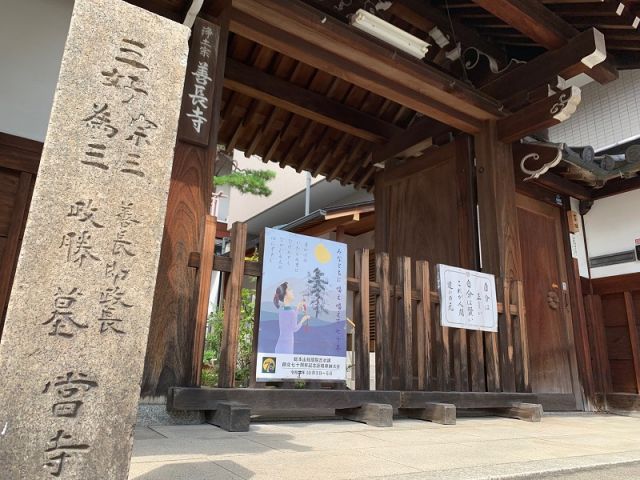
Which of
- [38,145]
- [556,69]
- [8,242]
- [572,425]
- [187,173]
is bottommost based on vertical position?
[572,425]

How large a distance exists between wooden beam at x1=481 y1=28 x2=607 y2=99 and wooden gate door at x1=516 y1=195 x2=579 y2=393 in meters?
1.74

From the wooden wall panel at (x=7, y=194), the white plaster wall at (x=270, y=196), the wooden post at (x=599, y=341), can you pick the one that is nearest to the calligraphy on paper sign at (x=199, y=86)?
the wooden wall panel at (x=7, y=194)

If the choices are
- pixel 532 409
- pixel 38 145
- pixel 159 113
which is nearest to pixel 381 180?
pixel 532 409

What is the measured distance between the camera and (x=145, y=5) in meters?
4.18

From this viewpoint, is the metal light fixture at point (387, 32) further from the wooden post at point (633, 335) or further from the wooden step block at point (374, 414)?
the wooden post at point (633, 335)

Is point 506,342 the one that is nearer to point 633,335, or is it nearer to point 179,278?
point 633,335

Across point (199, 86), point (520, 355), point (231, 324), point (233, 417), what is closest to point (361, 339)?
point (231, 324)

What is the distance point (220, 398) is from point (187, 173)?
1851 mm

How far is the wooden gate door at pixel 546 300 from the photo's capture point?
6.52 metres

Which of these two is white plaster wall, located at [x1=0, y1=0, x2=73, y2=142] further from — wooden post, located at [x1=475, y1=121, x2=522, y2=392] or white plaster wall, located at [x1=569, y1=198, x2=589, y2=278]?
white plaster wall, located at [x1=569, y1=198, x2=589, y2=278]

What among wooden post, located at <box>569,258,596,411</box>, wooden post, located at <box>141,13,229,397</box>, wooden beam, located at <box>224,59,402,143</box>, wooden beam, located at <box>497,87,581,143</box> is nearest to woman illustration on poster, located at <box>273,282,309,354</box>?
wooden post, located at <box>141,13,229,397</box>

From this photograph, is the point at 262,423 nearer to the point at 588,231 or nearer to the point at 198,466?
the point at 198,466

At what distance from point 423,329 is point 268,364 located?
1.69m

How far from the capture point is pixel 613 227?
7586mm
